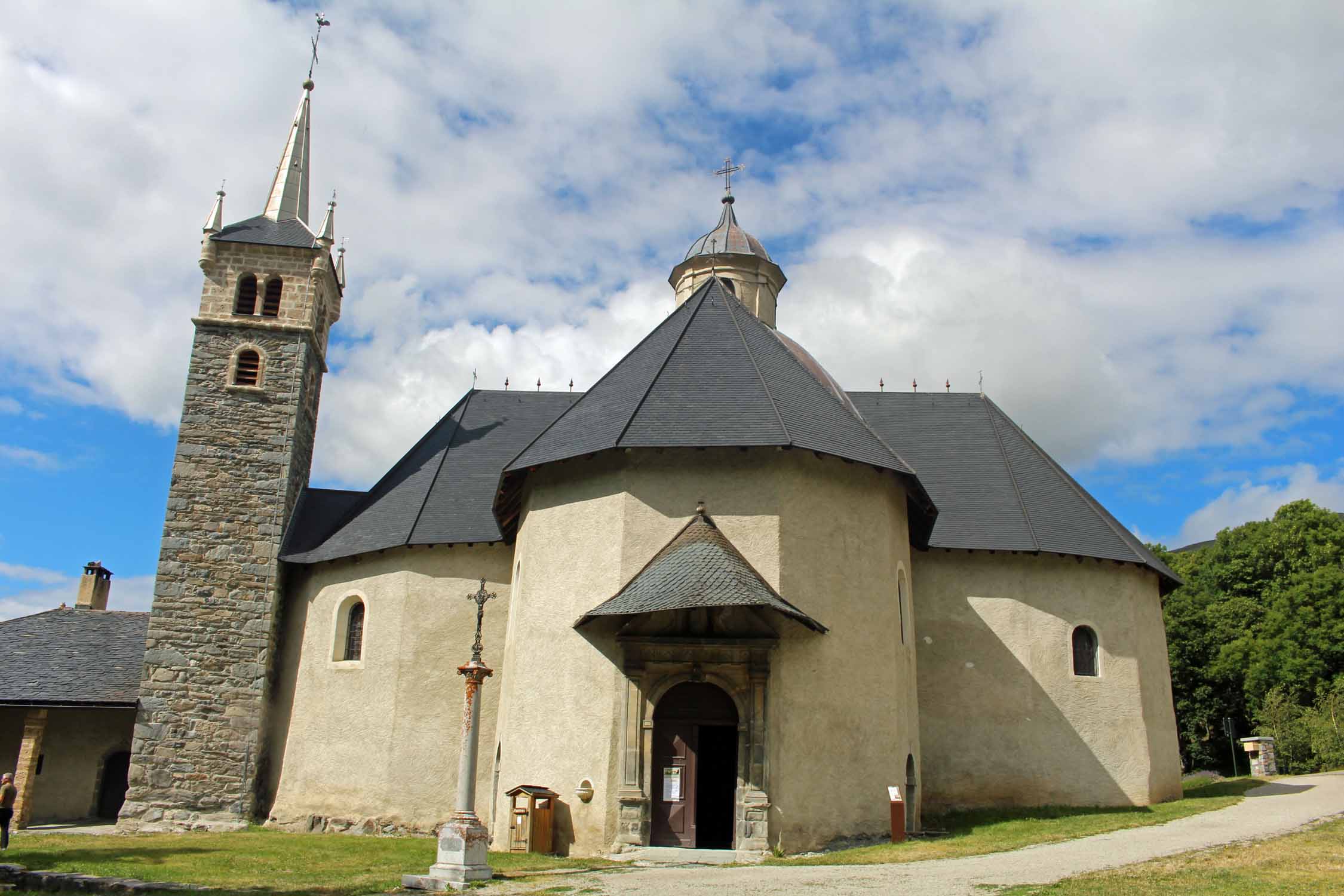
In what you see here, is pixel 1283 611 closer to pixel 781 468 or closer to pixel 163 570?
pixel 781 468

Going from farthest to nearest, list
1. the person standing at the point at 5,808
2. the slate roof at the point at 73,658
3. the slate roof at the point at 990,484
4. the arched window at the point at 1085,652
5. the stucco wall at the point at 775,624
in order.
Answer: the slate roof at the point at 73,658, the slate roof at the point at 990,484, the arched window at the point at 1085,652, the person standing at the point at 5,808, the stucco wall at the point at 775,624

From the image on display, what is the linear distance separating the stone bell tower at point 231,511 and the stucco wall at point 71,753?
8.73ft

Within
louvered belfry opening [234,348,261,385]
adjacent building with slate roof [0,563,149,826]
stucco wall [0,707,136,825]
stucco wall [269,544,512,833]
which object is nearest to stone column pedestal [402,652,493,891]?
stucco wall [269,544,512,833]

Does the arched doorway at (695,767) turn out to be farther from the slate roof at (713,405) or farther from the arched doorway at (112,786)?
the arched doorway at (112,786)

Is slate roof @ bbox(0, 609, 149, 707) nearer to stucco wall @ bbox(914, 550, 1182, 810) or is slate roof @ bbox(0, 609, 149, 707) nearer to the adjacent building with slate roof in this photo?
the adjacent building with slate roof

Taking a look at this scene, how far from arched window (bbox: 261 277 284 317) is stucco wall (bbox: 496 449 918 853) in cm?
1194

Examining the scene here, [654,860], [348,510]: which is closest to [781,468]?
[654,860]

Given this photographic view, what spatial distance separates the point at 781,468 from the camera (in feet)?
59.0

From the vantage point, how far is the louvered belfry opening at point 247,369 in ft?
86.2

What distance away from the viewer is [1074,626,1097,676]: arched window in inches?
899

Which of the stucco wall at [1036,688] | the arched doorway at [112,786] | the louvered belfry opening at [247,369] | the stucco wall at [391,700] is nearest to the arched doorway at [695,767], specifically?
the stucco wall at [391,700]

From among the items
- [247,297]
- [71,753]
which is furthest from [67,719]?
[247,297]

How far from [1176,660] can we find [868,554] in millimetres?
30268

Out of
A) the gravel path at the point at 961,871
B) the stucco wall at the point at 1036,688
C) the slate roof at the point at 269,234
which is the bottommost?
the gravel path at the point at 961,871
